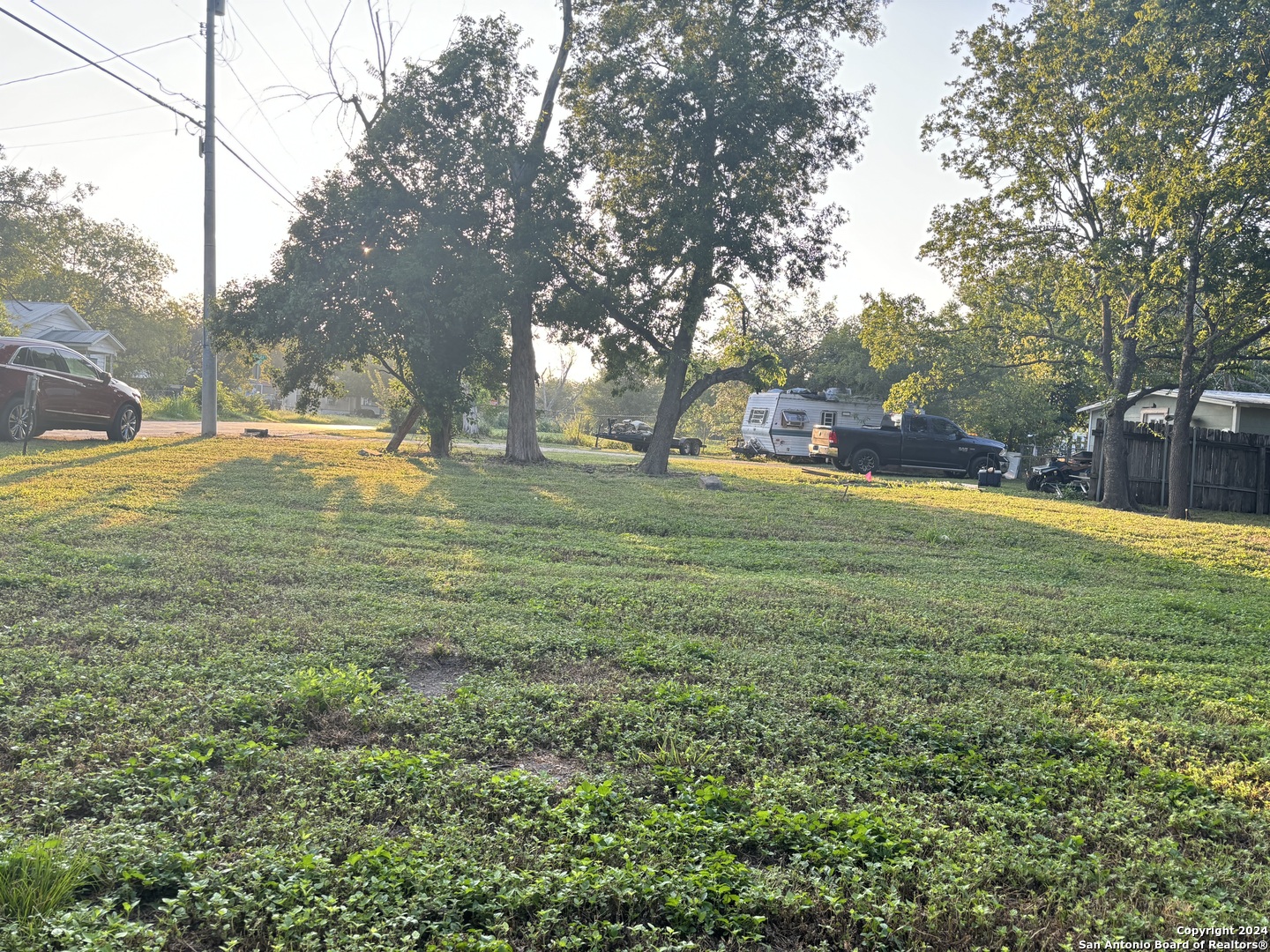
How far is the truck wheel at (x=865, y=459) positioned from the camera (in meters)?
28.0

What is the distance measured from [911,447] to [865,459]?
5.27 feet

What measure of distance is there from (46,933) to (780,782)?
237cm

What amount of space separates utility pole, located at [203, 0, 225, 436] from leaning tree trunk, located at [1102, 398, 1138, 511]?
71.0 ft

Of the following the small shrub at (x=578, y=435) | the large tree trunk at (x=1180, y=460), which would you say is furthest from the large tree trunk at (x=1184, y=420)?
the small shrub at (x=578, y=435)

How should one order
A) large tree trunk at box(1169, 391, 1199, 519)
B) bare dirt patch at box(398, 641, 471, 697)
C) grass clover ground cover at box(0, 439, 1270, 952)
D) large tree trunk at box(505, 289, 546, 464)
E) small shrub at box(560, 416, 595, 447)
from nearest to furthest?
grass clover ground cover at box(0, 439, 1270, 952) → bare dirt patch at box(398, 641, 471, 697) → large tree trunk at box(1169, 391, 1199, 519) → large tree trunk at box(505, 289, 546, 464) → small shrub at box(560, 416, 595, 447)

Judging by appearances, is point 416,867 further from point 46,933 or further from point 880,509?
point 880,509

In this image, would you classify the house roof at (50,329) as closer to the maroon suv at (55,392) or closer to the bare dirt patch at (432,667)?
the maroon suv at (55,392)

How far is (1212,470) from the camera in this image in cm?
2020

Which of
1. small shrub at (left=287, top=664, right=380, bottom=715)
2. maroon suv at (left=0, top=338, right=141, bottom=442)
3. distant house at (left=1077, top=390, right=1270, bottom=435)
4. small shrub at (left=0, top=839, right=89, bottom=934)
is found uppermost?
distant house at (left=1077, top=390, right=1270, bottom=435)

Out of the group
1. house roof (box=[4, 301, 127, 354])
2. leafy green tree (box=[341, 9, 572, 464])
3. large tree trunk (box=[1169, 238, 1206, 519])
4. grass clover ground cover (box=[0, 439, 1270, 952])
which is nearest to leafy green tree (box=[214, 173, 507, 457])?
leafy green tree (box=[341, 9, 572, 464])

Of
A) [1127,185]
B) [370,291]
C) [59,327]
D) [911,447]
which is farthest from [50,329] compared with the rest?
[1127,185]

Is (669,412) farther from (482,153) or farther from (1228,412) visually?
(1228,412)

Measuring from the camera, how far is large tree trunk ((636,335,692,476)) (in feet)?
68.4

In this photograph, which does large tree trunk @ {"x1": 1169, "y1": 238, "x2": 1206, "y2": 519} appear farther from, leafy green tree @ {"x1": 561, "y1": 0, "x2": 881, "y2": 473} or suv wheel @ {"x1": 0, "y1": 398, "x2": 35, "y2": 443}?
suv wheel @ {"x1": 0, "y1": 398, "x2": 35, "y2": 443}
